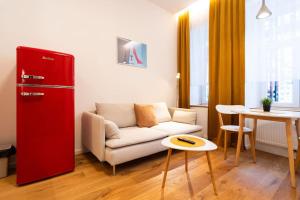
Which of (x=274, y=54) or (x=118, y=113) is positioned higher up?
(x=274, y=54)

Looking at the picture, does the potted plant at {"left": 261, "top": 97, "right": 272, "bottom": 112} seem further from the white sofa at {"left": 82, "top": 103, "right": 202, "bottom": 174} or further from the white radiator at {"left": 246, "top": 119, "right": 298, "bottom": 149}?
the white sofa at {"left": 82, "top": 103, "right": 202, "bottom": 174}

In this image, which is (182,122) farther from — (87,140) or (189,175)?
(87,140)

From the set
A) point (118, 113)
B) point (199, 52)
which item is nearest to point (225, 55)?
point (199, 52)

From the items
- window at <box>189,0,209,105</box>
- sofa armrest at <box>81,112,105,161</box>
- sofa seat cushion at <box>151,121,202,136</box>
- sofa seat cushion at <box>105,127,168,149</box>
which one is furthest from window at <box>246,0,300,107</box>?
sofa armrest at <box>81,112,105,161</box>

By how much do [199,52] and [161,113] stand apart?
5.20 feet

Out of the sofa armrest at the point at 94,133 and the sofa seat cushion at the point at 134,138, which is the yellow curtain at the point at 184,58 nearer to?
the sofa seat cushion at the point at 134,138

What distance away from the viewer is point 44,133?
1.55 meters

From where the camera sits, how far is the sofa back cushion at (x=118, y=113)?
2254mm

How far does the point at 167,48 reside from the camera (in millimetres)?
3492

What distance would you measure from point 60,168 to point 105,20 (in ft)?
7.56

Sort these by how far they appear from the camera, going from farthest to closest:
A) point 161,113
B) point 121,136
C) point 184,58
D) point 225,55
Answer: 1. point 184,58
2. point 161,113
3. point 225,55
4. point 121,136

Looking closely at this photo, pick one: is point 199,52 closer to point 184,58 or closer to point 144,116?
point 184,58

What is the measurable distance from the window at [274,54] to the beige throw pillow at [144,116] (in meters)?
1.69

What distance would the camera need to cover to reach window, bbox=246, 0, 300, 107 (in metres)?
2.03
